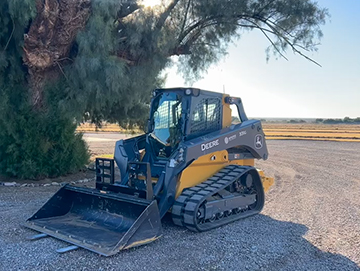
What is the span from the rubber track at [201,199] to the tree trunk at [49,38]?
216 inches

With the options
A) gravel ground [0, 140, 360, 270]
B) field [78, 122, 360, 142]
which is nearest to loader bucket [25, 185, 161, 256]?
gravel ground [0, 140, 360, 270]

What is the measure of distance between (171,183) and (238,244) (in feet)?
4.69

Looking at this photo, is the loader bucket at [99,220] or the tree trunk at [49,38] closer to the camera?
the loader bucket at [99,220]

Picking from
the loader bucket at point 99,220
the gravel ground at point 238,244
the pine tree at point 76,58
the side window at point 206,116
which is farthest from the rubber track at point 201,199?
the pine tree at point 76,58

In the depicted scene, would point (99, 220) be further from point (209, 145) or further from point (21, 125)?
point (21, 125)

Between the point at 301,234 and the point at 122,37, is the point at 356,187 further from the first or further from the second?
the point at 122,37

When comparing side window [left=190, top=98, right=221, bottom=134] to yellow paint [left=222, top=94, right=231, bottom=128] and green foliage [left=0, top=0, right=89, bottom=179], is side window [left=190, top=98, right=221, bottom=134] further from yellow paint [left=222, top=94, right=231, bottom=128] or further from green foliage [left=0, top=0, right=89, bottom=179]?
green foliage [left=0, top=0, right=89, bottom=179]

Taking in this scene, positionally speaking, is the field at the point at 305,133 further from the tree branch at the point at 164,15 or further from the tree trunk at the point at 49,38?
the tree branch at the point at 164,15

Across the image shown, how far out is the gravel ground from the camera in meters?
4.82

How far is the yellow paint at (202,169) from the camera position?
6.44m

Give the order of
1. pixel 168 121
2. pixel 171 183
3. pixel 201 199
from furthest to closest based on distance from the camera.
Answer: pixel 168 121 → pixel 171 183 → pixel 201 199

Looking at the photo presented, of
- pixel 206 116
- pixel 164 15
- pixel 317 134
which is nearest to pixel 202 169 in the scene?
pixel 206 116

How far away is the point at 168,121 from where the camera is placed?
7285mm

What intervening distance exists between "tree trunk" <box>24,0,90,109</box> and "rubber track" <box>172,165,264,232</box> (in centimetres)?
548
